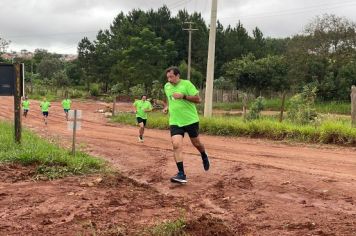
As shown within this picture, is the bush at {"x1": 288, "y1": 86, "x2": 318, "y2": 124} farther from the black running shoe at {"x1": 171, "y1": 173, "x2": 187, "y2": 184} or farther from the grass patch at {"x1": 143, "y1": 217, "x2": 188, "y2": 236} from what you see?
the grass patch at {"x1": 143, "y1": 217, "x2": 188, "y2": 236}

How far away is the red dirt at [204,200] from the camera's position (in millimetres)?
5324

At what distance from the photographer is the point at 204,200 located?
21.6 feet

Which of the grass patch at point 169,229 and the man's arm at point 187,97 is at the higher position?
the man's arm at point 187,97

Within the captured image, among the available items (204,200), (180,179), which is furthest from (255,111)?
(204,200)

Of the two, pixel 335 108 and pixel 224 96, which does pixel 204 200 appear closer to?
pixel 335 108

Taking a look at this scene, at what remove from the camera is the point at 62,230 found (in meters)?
5.25

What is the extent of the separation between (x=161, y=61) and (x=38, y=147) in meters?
39.5

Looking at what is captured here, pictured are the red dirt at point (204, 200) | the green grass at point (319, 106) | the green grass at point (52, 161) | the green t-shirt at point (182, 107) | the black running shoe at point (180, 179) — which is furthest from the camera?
the green grass at point (319, 106)

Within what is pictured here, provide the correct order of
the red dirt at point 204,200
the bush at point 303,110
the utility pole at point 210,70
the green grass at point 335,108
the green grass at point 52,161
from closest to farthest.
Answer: the red dirt at point 204,200, the green grass at point 52,161, the bush at point 303,110, the utility pole at point 210,70, the green grass at point 335,108

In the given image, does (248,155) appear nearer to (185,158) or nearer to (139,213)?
(185,158)

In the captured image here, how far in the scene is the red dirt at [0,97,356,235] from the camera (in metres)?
5.32

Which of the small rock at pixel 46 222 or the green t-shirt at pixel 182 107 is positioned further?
the green t-shirt at pixel 182 107

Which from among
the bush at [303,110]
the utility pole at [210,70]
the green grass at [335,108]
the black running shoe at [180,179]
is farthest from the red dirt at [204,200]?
the green grass at [335,108]

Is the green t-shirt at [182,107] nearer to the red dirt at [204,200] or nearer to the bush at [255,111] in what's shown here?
the red dirt at [204,200]
